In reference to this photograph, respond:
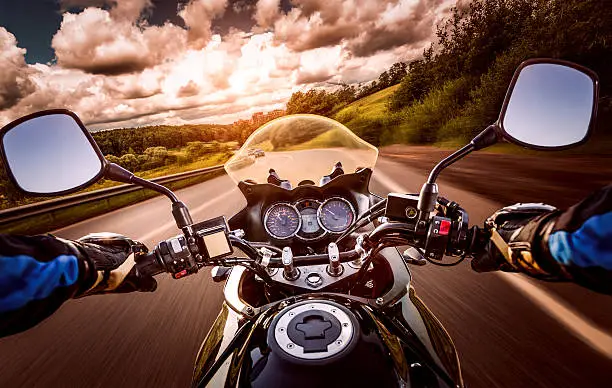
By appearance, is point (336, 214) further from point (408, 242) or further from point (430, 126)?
point (430, 126)

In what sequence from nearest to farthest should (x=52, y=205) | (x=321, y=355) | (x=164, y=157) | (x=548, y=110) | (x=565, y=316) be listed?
(x=321, y=355) → (x=548, y=110) → (x=565, y=316) → (x=52, y=205) → (x=164, y=157)

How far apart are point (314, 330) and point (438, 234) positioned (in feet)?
1.98

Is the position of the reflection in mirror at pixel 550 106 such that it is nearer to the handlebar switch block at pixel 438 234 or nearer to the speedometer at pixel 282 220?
the handlebar switch block at pixel 438 234

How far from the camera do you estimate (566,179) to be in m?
7.96

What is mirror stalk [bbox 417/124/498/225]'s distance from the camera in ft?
4.09

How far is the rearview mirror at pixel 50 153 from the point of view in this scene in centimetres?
143

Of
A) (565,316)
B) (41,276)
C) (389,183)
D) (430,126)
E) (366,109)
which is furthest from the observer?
(366,109)

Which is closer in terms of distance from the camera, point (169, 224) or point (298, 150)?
point (298, 150)

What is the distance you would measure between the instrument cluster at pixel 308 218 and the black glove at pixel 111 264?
1.17 meters

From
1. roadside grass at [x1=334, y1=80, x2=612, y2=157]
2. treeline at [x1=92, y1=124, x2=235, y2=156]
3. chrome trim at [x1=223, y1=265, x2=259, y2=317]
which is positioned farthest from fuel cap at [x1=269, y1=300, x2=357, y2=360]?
treeline at [x1=92, y1=124, x2=235, y2=156]

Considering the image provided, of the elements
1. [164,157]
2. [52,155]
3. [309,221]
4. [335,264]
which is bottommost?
[164,157]

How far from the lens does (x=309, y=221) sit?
2648 millimetres

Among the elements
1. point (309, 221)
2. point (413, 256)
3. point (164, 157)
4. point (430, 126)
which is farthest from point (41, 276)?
point (430, 126)

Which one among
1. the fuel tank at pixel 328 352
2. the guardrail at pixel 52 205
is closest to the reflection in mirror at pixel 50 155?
the fuel tank at pixel 328 352
